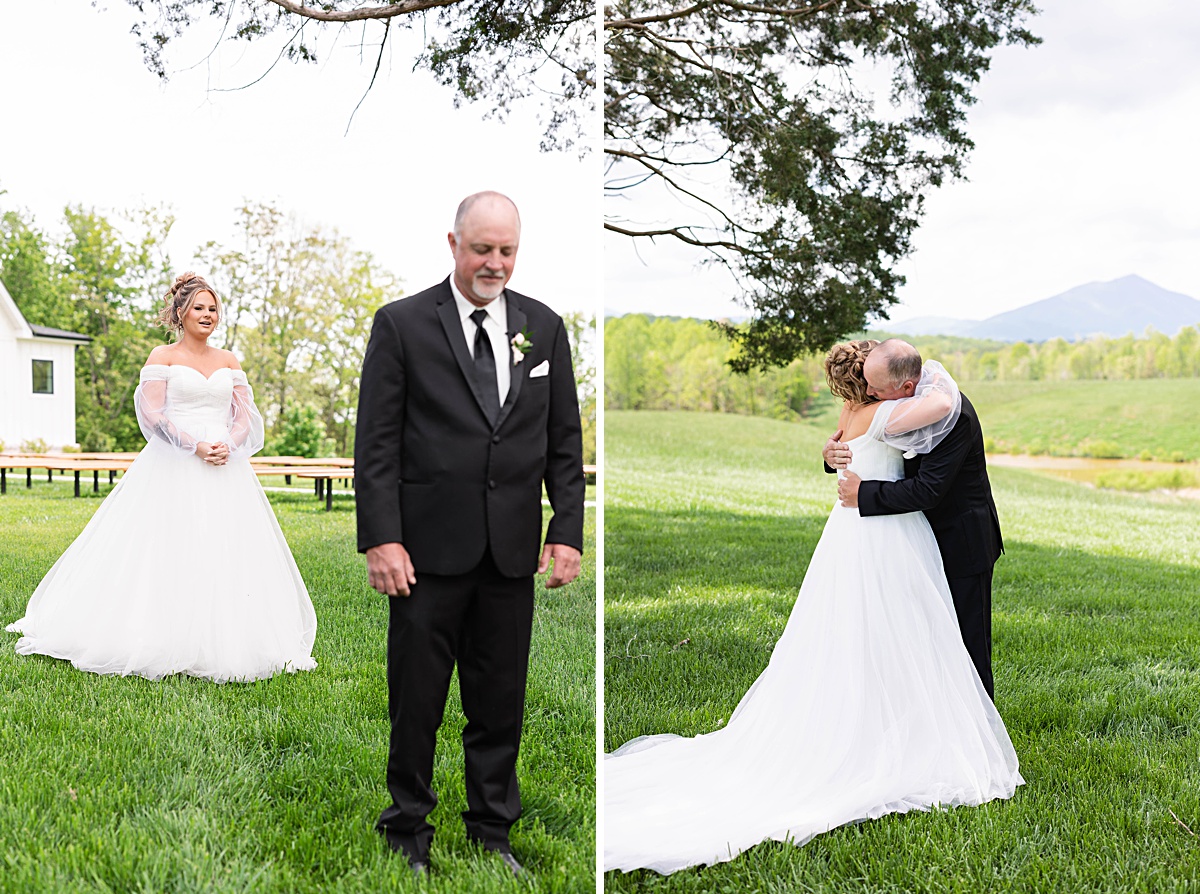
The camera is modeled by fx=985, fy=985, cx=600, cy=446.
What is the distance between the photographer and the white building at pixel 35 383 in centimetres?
435

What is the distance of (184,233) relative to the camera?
5.48m

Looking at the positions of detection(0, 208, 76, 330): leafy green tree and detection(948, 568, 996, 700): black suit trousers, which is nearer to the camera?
detection(948, 568, 996, 700): black suit trousers

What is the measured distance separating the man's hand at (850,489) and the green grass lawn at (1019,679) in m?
0.92

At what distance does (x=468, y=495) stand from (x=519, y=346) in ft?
1.15

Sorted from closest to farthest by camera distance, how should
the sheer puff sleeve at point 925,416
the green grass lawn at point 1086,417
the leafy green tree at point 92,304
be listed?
the sheer puff sleeve at point 925,416, the leafy green tree at point 92,304, the green grass lawn at point 1086,417

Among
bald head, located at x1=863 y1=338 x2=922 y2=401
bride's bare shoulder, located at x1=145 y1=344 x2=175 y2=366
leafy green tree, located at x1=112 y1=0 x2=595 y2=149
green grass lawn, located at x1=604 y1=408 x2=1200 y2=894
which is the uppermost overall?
leafy green tree, located at x1=112 y1=0 x2=595 y2=149

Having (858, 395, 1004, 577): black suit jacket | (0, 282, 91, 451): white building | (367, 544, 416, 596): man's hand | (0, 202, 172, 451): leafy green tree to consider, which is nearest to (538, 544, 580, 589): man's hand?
(367, 544, 416, 596): man's hand

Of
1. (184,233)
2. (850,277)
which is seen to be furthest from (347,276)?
(850,277)

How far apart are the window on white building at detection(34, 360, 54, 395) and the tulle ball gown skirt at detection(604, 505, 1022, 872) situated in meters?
3.15

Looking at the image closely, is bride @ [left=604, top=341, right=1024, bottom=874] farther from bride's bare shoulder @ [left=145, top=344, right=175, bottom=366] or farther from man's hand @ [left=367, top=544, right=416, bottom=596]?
bride's bare shoulder @ [left=145, top=344, right=175, bottom=366]

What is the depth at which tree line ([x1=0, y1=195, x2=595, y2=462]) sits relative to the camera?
4.50 m

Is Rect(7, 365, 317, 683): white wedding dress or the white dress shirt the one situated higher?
the white dress shirt

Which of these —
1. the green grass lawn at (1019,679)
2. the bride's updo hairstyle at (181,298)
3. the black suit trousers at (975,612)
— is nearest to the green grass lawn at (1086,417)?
the green grass lawn at (1019,679)

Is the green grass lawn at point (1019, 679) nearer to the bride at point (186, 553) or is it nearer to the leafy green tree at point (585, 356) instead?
the leafy green tree at point (585, 356)
